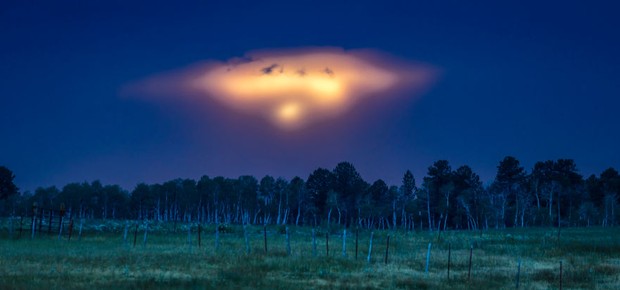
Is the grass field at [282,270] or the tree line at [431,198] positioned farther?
the tree line at [431,198]

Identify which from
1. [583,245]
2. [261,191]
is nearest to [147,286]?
[583,245]

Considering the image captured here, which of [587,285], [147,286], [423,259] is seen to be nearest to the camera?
[147,286]

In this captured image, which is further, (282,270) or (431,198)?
(431,198)

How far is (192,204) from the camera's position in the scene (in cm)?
19550

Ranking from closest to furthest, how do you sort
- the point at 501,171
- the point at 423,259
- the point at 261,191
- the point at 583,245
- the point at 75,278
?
1. the point at 75,278
2. the point at 423,259
3. the point at 583,245
4. the point at 501,171
5. the point at 261,191

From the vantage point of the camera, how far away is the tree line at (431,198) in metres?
139

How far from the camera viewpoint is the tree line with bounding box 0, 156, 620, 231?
455ft

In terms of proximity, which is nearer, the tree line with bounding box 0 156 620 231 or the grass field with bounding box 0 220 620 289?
the grass field with bounding box 0 220 620 289

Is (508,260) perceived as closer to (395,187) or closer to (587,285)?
(587,285)

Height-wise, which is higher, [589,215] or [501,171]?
[501,171]

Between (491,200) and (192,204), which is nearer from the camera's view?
(491,200)

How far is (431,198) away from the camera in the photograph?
15638 centimetres

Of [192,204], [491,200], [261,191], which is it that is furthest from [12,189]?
[491,200]

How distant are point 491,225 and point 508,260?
12259 cm
